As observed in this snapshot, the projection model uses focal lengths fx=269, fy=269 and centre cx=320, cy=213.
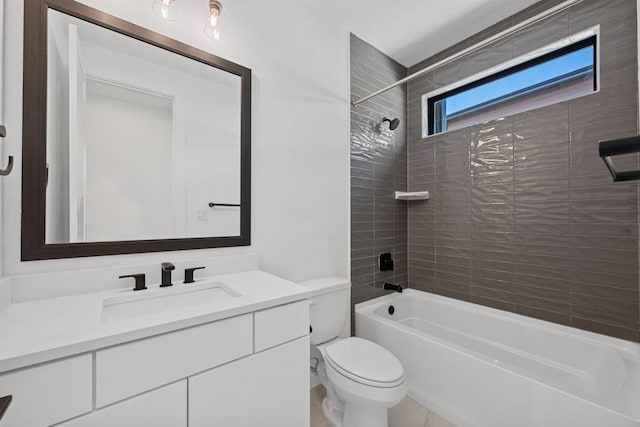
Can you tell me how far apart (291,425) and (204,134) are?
4.71 ft

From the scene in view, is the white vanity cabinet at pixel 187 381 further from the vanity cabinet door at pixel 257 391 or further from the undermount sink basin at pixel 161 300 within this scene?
the undermount sink basin at pixel 161 300

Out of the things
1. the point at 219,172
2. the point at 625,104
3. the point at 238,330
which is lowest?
the point at 238,330

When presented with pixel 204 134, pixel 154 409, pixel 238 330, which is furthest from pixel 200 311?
pixel 204 134

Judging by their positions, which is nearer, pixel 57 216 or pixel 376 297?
pixel 57 216

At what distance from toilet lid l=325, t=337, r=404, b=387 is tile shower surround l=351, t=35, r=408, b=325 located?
577mm

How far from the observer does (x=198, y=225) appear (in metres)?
1.42

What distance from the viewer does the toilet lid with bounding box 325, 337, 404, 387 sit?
4.21ft

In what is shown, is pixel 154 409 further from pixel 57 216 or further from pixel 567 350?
pixel 567 350

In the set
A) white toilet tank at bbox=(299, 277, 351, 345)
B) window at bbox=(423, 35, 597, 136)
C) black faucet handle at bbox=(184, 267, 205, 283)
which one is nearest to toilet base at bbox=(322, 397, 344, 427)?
white toilet tank at bbox=(299, 277, 351, 345)

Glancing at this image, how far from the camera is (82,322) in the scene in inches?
31.9

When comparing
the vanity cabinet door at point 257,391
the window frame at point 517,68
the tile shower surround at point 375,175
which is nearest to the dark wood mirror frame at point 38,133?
the vanity cabinet door at point 257,391

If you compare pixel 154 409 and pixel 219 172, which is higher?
pixel 219 172

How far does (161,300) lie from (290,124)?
1.24 m

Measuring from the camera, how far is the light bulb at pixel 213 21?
133 centimetres
